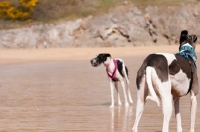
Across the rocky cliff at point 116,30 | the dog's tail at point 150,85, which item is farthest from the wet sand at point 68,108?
the rocky cliff at point 116,30

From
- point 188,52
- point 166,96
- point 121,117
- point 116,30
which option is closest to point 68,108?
point 121,117

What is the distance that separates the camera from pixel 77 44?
3822cm

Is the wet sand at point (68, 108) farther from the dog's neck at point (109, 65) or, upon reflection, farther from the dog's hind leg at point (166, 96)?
the dog's hind leg at point (166, 96)

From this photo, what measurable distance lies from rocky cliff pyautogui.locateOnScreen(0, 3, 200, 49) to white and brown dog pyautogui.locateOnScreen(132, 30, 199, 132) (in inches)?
1196

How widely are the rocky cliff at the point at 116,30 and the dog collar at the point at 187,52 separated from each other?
1176 inches

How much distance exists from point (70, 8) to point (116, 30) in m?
4.49

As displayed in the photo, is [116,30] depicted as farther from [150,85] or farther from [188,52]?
[150,85]

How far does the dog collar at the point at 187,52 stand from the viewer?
782 cm

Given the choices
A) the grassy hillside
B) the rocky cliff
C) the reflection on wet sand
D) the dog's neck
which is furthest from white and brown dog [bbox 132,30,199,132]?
the grassy hillside

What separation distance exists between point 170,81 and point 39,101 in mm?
5551

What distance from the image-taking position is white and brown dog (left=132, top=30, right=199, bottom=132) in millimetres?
6996

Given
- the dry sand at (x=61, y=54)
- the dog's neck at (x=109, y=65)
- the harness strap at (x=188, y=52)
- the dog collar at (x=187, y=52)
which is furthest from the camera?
the dry sand at (x=61, y=54)

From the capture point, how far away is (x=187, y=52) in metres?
7.95

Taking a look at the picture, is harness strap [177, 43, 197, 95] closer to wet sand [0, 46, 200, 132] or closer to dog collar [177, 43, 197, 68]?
dog collar [177, 43, 197, 68]
